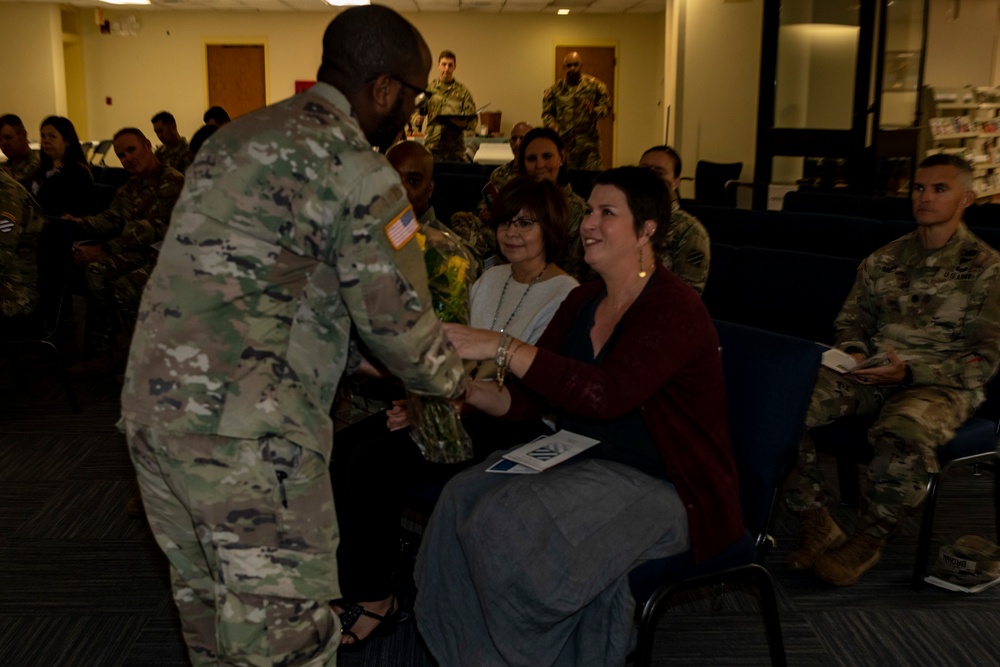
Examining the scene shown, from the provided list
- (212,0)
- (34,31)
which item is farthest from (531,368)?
(34,31)

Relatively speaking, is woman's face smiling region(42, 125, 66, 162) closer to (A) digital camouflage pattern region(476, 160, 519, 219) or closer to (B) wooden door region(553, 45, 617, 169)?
(A) digital camouflage pattern region(476, 160, 519, 219)

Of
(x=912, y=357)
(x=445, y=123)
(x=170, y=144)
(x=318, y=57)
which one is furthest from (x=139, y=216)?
(x=318, y=57)

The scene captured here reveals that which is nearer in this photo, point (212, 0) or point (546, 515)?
point (546, 515)

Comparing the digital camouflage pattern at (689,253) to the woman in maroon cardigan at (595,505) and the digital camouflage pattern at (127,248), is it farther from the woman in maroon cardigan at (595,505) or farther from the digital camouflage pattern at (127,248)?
the digital camouflage pattern at (127,248)

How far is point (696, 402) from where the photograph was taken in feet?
6.15

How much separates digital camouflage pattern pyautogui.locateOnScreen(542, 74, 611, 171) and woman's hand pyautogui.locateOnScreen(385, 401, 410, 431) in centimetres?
843

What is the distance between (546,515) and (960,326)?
5.78ft

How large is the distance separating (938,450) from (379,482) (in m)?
1.60

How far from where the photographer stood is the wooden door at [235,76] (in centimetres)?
1577

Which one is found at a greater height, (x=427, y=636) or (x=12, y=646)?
(x=427, y=636)

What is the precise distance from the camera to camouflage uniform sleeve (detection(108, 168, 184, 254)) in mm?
5000

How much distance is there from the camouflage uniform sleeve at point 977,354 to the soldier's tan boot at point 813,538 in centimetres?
52

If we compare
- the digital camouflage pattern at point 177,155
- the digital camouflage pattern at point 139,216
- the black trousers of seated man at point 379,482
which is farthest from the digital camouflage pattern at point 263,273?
the digital camouflage pattern at point 177,155

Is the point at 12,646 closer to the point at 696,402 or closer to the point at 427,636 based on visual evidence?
the point at 427,636
